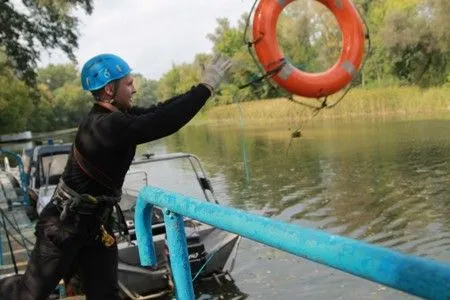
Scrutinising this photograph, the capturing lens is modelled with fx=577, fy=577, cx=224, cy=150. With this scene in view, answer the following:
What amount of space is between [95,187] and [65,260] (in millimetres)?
429

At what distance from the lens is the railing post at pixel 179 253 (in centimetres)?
275

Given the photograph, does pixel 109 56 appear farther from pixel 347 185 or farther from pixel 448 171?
pixel 448 171

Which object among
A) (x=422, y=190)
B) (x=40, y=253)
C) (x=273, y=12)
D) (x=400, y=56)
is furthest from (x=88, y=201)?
(x=400, y=56)

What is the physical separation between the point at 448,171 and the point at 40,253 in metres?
13.9

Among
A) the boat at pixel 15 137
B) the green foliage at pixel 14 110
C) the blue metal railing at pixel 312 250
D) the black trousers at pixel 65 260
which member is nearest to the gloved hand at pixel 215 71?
the blue metal railing at pixel 312 250

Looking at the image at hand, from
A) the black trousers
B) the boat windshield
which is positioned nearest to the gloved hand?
the black trousers

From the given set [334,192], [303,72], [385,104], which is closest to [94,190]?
[303,72]

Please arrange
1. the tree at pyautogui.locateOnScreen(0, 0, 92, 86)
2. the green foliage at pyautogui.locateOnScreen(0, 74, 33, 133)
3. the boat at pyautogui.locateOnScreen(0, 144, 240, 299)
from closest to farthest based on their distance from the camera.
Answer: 1. the boat at pyautogui.locateOnScreen(0, 144, 240, 299)
2. the tree at pyautogui.locateOnScreen(0, 0, 92, 86)
3. the green foliage at pyautogui.locateOnScreen(0, 74, 33, 133)

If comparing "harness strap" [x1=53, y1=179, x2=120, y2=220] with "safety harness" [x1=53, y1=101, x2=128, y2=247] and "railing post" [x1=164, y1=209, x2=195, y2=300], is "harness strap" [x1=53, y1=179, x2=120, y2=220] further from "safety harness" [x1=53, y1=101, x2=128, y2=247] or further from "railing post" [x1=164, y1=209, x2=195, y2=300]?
"railing post" [x1=164, y1=209, x2=195, y2=300]

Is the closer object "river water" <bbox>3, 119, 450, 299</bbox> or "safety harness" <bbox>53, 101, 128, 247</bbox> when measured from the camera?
"safety harness" <bbox>53, 101, 128, 247</bbox>


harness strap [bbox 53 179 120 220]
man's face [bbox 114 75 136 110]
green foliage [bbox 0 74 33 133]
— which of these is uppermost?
green foliage [bbox 0 74 33 133]

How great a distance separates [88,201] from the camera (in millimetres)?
3156

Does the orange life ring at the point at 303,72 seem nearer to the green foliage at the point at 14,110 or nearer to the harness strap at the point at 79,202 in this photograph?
the harness strap at the point at 79,202

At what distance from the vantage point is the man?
3.00 meters
